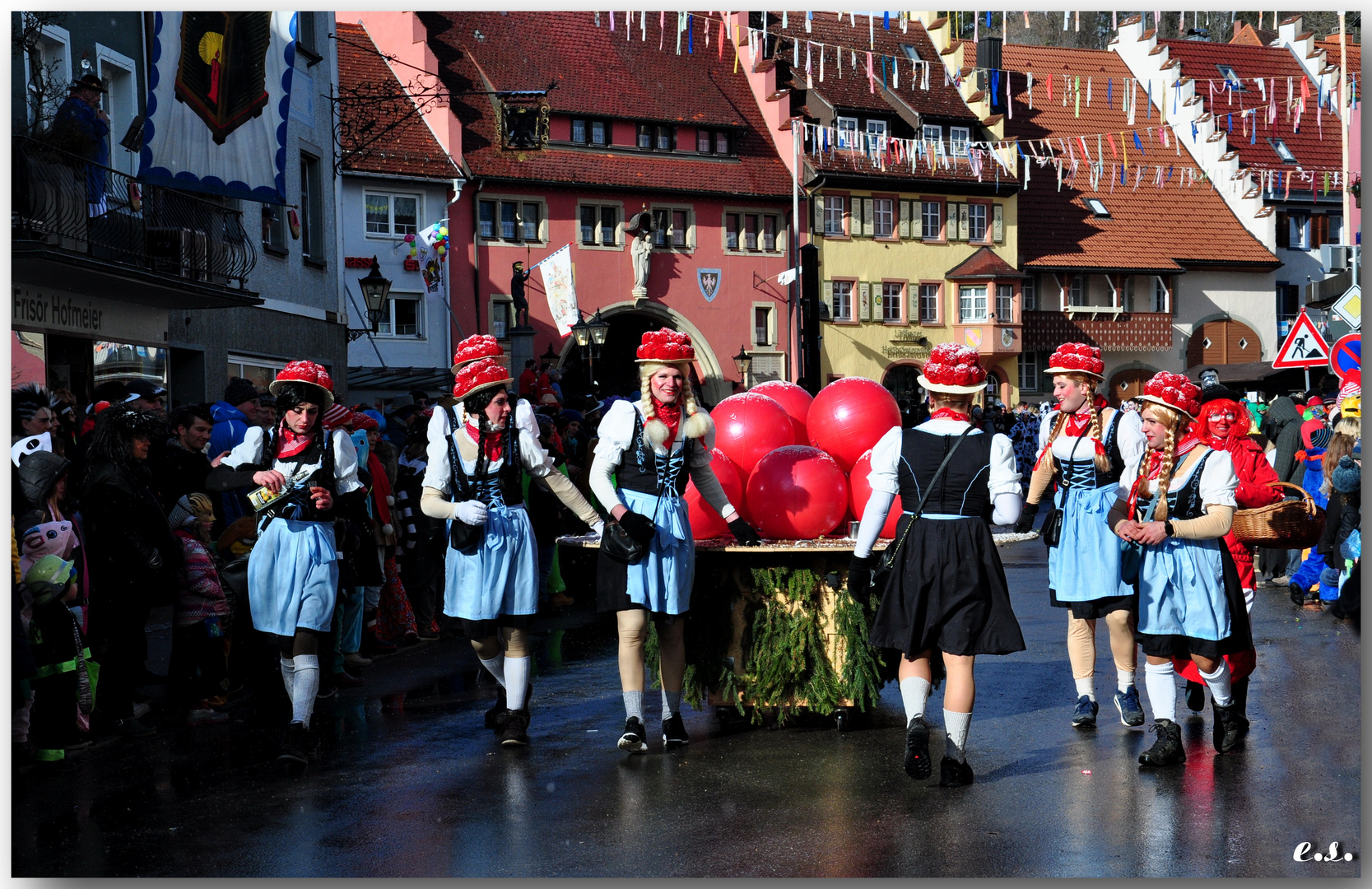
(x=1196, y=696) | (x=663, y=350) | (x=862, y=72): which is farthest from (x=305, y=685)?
(x=862, y=72)

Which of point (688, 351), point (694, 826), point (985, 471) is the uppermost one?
point (688, 351)

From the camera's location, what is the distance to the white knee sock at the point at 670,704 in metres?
8.05

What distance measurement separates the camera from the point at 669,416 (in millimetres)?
7941

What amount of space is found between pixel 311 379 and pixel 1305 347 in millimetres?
11951

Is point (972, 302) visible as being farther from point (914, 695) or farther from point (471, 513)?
point (914, 695)

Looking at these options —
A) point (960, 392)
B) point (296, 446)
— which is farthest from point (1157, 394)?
point (296, 446)

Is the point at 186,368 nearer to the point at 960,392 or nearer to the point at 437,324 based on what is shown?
the point at 960,392

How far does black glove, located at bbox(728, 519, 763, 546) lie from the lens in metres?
7.99

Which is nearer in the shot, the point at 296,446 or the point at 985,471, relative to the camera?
the point at 985,471

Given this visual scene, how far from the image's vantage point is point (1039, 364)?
52.7 m

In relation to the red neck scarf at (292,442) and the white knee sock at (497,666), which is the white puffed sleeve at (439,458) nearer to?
the red neck scarf at (292,442)

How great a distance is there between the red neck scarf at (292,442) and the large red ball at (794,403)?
2749 mm

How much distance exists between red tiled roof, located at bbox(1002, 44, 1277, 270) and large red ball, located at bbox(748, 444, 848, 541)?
4443cm

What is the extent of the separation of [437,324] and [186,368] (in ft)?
71.5
